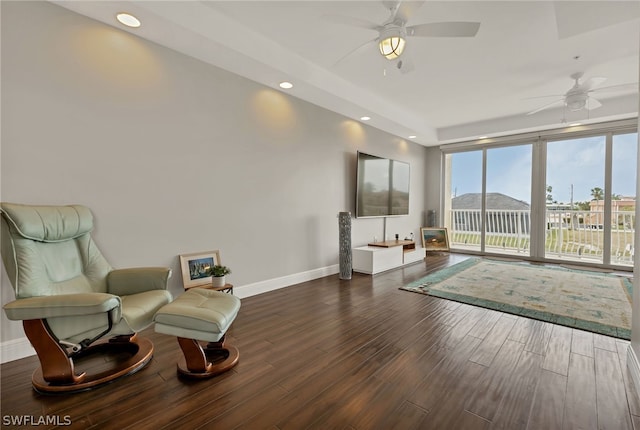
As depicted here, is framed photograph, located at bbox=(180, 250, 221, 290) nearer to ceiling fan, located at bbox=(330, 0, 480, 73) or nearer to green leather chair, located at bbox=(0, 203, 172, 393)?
green leather chair, located at bbox=(0, 203, 172, 393)

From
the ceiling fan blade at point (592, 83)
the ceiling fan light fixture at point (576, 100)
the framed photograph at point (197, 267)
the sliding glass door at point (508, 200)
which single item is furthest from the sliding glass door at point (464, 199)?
the framed photograph at point (197, 267)

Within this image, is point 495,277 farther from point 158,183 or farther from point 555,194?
point 158,183

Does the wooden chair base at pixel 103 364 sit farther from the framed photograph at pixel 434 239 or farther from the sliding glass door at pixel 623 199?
the sliding glass door at pixel 623 199

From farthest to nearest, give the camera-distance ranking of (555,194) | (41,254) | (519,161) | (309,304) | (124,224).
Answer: (519,161), (555,194), (309,304), (124,224), (41,254)

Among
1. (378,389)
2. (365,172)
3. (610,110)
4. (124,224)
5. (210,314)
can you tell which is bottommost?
(378,389)

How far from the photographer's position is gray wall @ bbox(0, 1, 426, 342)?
2046 millimetres

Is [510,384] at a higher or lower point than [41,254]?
lower

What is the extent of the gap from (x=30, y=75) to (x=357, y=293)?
3568mm

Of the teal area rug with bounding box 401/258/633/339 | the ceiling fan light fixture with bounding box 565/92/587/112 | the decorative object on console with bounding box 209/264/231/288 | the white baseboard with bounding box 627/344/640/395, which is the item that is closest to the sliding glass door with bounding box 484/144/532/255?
the teal area rug with bounding box 401/258/633/339

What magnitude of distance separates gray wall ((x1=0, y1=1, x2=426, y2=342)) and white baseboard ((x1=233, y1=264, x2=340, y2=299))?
76 millimetres

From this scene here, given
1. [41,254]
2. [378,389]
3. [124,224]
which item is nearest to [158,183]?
[124,224]

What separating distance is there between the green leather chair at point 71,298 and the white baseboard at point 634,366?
9.78 feet

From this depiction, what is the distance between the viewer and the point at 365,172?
4.84m

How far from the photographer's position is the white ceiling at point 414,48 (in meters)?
2.43
